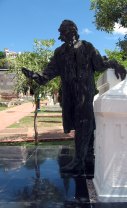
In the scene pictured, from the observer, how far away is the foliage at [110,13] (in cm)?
970

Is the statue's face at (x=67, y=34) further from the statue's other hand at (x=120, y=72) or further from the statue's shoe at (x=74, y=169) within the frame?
the statue's shoe at (x=74, y=169)

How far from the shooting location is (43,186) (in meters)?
4.33

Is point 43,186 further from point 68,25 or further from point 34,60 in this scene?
point 34,60

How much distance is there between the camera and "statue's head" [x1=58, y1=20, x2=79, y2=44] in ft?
→ 15.7

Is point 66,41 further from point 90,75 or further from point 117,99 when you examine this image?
point 117,99

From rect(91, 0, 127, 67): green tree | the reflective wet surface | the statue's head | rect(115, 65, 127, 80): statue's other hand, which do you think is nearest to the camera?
the reflective wet surface

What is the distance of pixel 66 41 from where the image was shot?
484 centimetres

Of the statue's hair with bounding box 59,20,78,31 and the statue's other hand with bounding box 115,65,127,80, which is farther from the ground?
the statue's hair with bounding box 59,20,78,31

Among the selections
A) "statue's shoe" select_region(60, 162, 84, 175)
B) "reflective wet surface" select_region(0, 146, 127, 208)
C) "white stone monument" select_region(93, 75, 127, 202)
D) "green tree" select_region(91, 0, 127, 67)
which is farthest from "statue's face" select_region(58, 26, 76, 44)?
"green tree" select_region(91, 0, 127, 67)

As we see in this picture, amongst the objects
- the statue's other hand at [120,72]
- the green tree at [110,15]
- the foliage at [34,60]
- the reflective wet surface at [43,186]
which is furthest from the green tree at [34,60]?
the statue's other hand at [120,72]

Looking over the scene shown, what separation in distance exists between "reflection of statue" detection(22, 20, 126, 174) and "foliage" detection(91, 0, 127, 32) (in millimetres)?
5112

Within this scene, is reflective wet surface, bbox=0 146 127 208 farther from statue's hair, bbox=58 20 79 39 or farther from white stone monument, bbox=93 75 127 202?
statue's hair, bbox=58 20 79 39

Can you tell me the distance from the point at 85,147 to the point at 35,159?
1765 mm

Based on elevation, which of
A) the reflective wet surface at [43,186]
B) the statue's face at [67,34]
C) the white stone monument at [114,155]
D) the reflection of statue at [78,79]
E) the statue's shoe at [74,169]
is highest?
the statue's face at [67,34]
